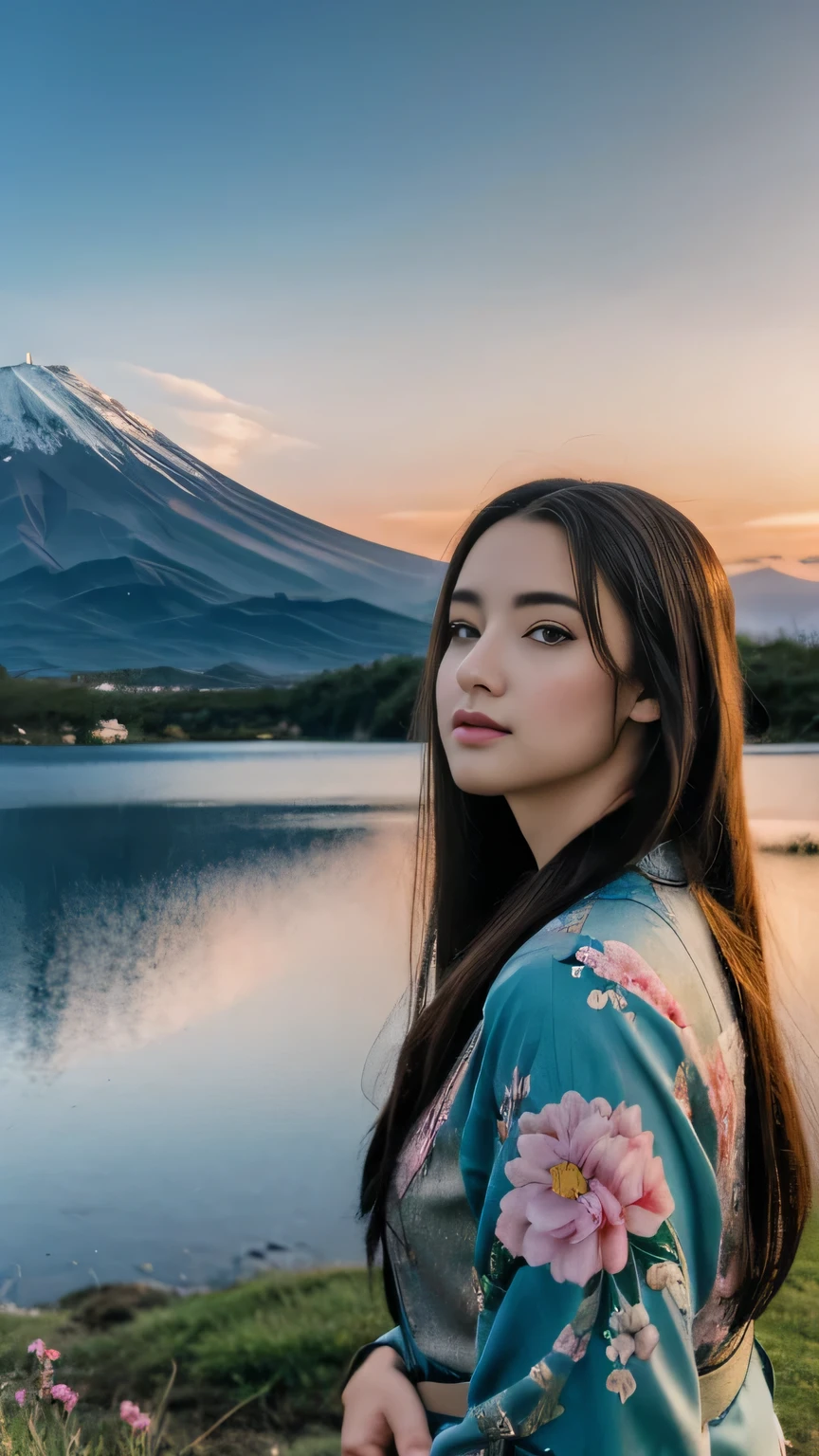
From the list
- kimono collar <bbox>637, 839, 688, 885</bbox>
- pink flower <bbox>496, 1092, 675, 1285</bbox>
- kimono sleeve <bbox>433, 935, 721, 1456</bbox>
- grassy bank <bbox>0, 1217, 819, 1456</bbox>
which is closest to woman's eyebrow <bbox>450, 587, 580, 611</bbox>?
kimono collar <bbox>637, 839, 688, 885</bbox>

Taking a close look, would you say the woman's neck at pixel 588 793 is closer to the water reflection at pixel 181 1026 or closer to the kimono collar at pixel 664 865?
the kimono collar at pixel 664 865

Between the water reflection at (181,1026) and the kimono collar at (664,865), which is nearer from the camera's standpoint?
the kimono collar at (664,865)

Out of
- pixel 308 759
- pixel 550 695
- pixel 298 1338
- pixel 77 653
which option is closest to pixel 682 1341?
pixel 550 695

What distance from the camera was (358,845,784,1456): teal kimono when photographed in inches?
30.2

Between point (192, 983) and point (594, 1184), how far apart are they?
14.3 m

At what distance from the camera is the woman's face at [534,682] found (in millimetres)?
997

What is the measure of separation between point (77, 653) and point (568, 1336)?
1271cm

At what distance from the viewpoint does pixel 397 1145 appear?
1022 mm

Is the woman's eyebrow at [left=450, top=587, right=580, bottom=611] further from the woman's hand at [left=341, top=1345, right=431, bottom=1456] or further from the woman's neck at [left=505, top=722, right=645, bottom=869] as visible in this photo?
the woman's hand at [left=341, top=1345, right=431, bottom=1456]

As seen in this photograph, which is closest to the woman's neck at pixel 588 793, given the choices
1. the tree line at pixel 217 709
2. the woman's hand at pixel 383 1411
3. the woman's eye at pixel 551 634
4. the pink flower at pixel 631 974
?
the woman's eye at pixel 551 634

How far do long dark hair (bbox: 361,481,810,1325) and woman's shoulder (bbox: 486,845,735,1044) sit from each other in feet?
0.11

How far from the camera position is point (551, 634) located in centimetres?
101

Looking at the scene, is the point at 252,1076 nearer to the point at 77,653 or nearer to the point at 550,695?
the point at 77,653

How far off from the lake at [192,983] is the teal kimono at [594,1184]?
15.9 feet
